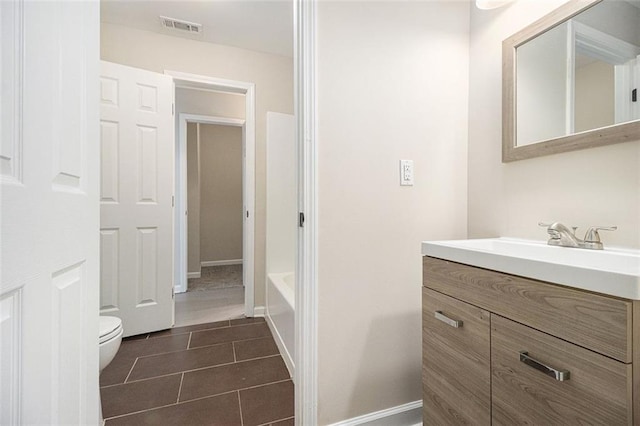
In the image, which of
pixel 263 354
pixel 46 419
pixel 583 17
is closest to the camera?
pixel 46 419

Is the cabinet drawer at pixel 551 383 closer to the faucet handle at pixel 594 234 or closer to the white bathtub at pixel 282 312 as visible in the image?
the faucet handle at pixel 594 234

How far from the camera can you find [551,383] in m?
0.68

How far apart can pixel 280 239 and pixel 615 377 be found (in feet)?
7.44

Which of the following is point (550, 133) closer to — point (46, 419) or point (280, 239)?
point (46, 419)

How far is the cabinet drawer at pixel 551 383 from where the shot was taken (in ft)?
1.90

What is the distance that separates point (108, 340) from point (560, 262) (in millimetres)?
1838

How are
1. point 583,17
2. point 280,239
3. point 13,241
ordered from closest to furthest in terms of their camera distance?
point 13,241, point 583,17, point 280,239

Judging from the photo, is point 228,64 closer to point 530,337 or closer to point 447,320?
point 447,320

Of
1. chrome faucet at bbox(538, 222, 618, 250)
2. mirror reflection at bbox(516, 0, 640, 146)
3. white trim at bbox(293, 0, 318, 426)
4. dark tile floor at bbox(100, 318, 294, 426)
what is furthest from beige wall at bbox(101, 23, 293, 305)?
chrome faucet at bbox(538, 222, 618, 250)

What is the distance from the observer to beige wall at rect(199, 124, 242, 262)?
4.68m

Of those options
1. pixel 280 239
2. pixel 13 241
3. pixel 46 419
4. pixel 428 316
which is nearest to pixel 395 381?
pixel 428 316

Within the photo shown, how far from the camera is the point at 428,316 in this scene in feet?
3.50

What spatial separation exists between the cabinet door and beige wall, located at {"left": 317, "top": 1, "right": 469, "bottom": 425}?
260mm

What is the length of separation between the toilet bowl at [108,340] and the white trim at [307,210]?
0.94 m
